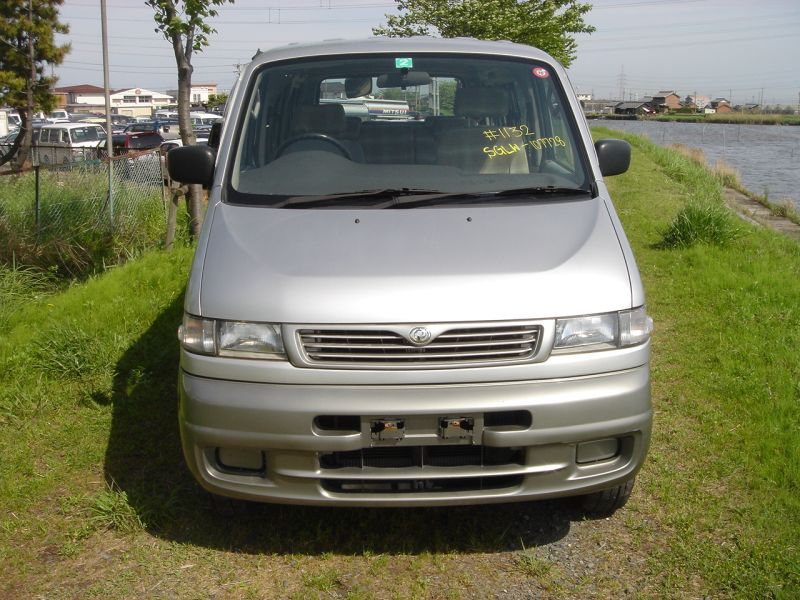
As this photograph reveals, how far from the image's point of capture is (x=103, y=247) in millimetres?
9344

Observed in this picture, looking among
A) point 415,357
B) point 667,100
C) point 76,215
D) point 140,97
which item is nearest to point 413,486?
point 415,357

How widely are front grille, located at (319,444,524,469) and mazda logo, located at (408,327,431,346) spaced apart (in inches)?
16.5

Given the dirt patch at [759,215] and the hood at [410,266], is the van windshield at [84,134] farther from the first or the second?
the hood at [410,266]

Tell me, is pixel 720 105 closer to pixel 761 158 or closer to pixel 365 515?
pixel 761 158

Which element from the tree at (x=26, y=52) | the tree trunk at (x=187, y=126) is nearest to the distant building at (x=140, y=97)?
the tree at (x=26, y=52)

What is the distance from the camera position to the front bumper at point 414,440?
10.4 ft

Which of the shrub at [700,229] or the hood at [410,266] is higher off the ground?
the hood at [410,266]

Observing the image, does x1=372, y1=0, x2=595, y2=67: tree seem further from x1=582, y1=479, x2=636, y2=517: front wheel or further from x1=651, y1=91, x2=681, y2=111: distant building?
x1=651, y1=91, x2=681, y2=111: distant building

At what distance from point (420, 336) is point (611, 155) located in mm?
1870

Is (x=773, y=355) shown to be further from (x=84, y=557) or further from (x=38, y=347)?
(x=38, y=347)

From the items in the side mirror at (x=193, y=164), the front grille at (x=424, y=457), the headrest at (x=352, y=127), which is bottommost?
the front grille at (x=424, y=457)


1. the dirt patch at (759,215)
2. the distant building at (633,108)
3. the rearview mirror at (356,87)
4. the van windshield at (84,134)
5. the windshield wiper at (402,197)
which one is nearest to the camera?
the windshield wiper at (402,197)

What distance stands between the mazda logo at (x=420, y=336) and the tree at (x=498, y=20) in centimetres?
2425

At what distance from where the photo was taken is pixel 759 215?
15.9 m
